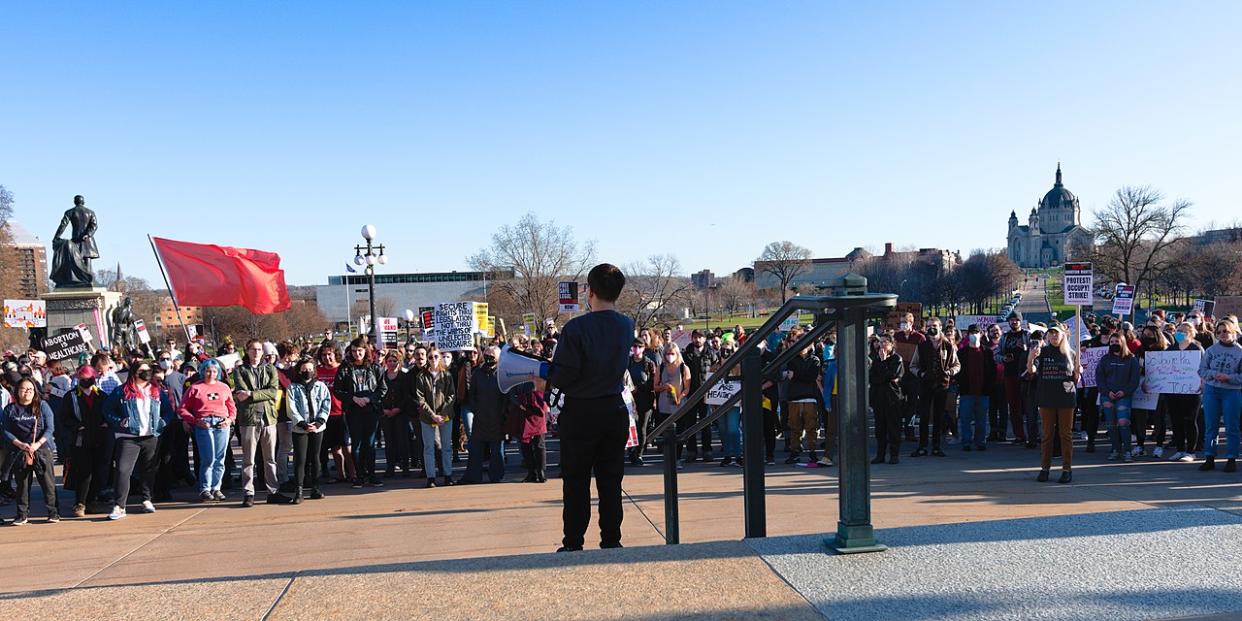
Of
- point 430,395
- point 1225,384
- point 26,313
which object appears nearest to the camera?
point 1225,384

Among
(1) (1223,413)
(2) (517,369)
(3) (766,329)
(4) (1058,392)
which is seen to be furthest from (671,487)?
(1) (1223,413)

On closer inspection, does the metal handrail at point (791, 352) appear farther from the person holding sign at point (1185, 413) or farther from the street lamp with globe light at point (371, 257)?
the street lamp with globe light at point (371, 257)

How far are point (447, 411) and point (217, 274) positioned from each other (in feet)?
22.3

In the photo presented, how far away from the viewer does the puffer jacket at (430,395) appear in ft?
37.9

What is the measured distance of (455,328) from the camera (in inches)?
753

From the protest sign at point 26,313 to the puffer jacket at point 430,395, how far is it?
16.2 m

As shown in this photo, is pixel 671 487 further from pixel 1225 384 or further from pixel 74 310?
pixel 74 310

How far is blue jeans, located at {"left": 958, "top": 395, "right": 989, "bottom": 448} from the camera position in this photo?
1350 centimetres

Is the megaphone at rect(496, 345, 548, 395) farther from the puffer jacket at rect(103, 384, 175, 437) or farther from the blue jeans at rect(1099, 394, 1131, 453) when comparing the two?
the blue jeans at rect(1099, 394, 1131, 453)

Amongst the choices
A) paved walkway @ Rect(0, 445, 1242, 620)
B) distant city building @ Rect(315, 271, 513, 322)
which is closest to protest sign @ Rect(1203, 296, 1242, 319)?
paved walkway @ Rect(0, 445, 1242, 620)

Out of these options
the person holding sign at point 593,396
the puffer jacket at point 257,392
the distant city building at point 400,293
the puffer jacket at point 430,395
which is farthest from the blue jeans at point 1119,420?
the distant city building at point 400,293

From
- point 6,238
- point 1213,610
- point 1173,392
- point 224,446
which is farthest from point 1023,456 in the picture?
point 6,238

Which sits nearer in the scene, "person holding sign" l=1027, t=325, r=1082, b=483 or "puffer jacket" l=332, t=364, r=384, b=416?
"person holding sign" l=1027, t=325, r=1082, b=483

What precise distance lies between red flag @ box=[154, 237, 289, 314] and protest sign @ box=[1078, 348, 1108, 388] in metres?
14.5
